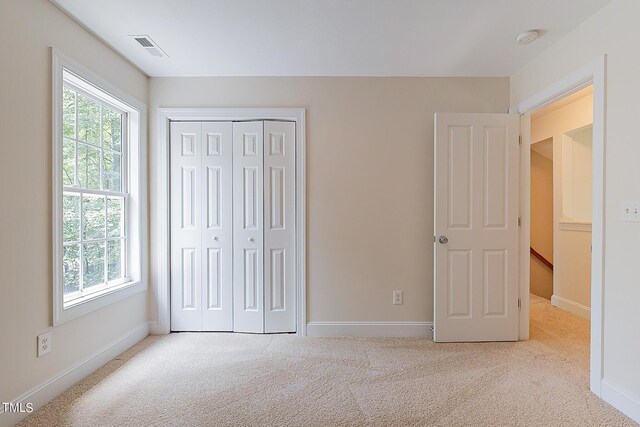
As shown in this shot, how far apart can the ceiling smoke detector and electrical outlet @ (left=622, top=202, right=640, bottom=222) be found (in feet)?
4.24

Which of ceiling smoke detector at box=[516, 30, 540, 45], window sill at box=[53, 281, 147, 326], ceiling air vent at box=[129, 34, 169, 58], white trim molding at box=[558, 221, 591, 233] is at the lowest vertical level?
window sill at box=[53, 281, 147, 326]

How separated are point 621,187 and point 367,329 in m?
2.12

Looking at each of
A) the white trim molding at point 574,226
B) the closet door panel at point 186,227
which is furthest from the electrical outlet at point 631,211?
the closet door panel at point 186,227

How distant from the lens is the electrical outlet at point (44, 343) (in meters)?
1.91

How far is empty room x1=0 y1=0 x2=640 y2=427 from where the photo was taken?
187 cm

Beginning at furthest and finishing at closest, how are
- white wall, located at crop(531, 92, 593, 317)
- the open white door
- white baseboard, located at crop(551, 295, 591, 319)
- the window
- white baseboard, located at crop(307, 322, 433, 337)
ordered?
white wall, located at crop(531, 92, 593, 317), white baseboard, located at crop(551, 295, 591, 319), white baseboard, located at crop(307, 322, 433, 337), the open white door, the window

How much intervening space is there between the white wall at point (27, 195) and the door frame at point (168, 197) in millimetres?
903

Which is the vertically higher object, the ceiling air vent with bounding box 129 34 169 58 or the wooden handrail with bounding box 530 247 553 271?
the ceiling air vent with bounding box 129 34 169 58

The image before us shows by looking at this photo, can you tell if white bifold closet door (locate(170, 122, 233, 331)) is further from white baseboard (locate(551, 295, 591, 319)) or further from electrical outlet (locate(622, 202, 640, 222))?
white baseboard (locate(551, 295, 591, 319))

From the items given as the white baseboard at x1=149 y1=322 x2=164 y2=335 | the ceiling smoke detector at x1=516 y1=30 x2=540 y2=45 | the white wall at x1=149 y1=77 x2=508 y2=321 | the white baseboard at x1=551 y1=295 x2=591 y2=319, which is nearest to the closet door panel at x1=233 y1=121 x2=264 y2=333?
the white wall at x1=149 y1=77 x2=508 y2=321

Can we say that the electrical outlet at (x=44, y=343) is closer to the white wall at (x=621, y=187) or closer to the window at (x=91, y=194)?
the window at (x=91, y=194)

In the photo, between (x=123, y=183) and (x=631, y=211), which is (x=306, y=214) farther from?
(x=631, y=211)

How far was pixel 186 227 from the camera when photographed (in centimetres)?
310

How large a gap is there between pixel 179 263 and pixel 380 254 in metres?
1.90
